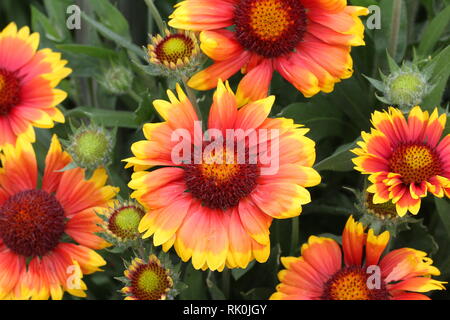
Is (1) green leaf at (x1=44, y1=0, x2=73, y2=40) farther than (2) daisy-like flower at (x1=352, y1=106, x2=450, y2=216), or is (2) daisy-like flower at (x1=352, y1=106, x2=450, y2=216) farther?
(1) green leaf at (x1=44, y1=0, x2=73, y2=40)

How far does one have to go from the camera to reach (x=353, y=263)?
3.22 feet

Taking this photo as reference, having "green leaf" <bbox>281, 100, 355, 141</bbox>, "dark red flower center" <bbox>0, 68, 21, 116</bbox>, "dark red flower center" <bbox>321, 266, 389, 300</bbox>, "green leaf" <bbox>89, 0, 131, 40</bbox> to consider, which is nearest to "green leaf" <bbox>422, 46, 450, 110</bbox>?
"green leaf" <bbox>281, 100, 355, 141</bbox>

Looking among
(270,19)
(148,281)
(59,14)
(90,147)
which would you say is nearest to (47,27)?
(59,14)

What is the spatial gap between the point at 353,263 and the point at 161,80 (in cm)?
57

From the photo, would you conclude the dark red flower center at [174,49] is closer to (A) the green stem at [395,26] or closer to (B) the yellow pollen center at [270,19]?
(B) the yellow pollen center at [270,19]

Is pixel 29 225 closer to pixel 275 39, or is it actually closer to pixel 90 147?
pixel 90 147

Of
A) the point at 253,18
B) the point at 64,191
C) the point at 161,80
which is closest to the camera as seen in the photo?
the point at 253,18

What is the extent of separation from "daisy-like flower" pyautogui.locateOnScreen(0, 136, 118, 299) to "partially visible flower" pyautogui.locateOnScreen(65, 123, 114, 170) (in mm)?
51

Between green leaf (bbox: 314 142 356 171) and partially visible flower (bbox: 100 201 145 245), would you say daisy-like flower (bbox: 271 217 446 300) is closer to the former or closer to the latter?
green leaf (bbox: 314 142 356 171)

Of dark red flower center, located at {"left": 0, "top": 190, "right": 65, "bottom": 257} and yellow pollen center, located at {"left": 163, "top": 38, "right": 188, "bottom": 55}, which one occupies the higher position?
yellow pollen center, located at {"left": 163, "top": 38, "right": 188, "bottom": 55}

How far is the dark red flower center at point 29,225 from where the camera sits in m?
1.04

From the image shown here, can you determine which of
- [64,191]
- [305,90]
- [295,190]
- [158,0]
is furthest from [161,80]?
[295,190]

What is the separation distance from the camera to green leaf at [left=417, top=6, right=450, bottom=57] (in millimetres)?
1117
